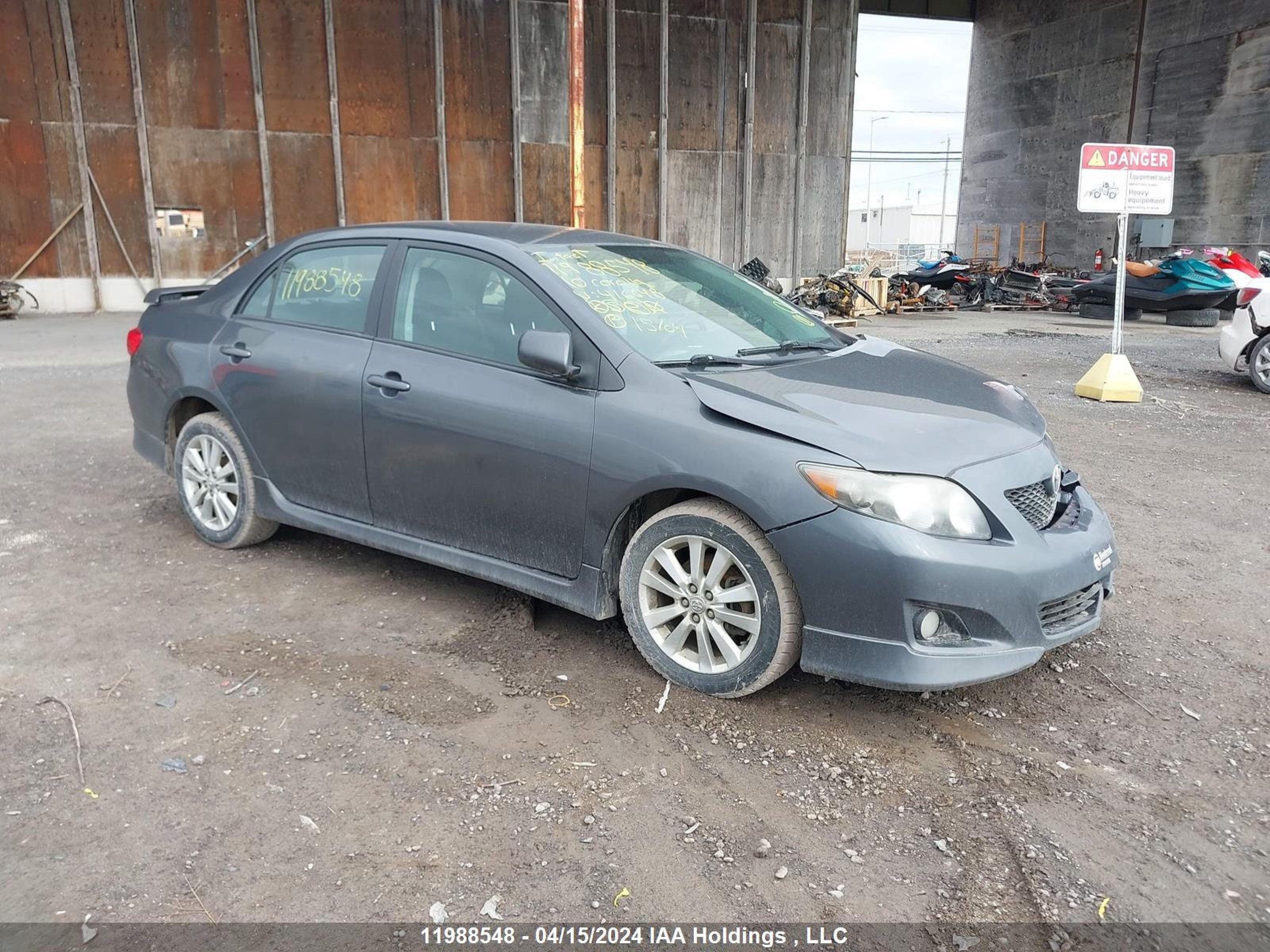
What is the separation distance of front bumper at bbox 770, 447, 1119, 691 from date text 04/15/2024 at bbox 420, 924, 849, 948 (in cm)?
94

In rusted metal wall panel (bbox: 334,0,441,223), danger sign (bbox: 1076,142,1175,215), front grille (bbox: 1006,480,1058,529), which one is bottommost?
front grille (bbox: 1006,480,1058,529)

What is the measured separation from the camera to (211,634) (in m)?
3.92

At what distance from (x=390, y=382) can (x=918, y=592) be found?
227 cm

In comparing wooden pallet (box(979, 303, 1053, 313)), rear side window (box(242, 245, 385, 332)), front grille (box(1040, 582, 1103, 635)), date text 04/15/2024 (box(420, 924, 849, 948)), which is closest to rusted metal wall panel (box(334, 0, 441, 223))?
wooden pallet (box(979, 303, 1053, 313))

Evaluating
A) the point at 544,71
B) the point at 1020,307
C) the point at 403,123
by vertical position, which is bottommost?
the point at 1020,307

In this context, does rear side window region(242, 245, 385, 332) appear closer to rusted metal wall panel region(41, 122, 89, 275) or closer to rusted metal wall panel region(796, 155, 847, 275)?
rusted metal wall panel region(41, 122, 89, 275)

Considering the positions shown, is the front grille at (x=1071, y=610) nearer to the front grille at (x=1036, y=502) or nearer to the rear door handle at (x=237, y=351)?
the front grille at (x=1036, y=502)

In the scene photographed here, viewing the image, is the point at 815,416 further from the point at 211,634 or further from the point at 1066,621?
the point at 211,634

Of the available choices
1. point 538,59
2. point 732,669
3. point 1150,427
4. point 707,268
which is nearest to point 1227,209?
point 538,59

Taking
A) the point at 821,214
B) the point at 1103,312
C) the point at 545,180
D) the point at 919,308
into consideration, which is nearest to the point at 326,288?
the point at 545,180

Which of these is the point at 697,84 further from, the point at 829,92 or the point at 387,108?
the point at 387,108

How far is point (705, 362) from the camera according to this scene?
142 inches

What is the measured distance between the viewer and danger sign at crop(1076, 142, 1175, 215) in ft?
30.8

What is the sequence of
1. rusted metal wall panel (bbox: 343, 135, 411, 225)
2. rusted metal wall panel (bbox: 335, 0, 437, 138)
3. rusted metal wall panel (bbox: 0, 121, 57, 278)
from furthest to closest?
rusted metal wall panel (bbox: 343, 135, 411, 225) → rusted metal wall panel (bbox: 335, 0, 437, 138) → rusted metal wall panel (bbox: 0, 121, 57, 278)
